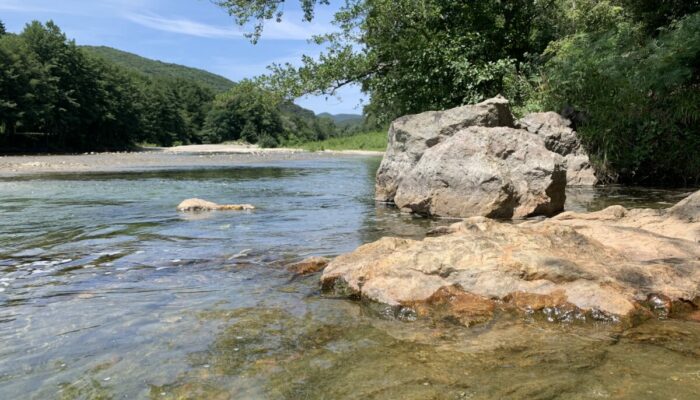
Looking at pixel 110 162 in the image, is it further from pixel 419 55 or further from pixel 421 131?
pixel 421 131

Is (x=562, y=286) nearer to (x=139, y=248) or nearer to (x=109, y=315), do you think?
(x=109, y=315)

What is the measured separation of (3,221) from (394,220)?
7019mm

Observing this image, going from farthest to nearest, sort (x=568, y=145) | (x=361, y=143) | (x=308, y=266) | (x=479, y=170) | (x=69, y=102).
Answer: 1. (x=361, y=143)
2. (x=69, y=102)
3. (x=568, y=145)
4. (x=479, y=170)
5. (x=308, y=266)

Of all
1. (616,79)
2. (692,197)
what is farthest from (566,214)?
(616,79)

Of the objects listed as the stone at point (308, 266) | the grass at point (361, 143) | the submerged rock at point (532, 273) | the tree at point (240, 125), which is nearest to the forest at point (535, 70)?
the submerged rock at point (532, 273)

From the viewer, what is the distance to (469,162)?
9258mm

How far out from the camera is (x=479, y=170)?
910cm

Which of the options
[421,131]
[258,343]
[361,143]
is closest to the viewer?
[258,343]

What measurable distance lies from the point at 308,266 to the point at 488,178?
4627 millimetres

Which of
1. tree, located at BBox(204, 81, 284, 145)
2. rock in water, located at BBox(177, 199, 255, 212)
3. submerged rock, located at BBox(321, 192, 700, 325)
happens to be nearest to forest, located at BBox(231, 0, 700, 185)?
rock in water, located at BBox(177, 199, 255, 212)

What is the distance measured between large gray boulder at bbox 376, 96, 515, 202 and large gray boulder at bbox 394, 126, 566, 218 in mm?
1115

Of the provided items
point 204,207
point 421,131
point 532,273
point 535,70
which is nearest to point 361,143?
point 535,70

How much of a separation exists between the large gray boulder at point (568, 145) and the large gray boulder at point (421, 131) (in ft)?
10.1

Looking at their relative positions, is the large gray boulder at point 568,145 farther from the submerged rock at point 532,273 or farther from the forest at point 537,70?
the submerged rock at point 532,273
